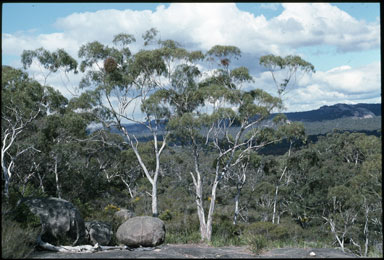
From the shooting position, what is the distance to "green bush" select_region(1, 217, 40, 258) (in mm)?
6812

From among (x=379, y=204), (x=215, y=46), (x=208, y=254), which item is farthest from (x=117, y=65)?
(x=379, y=204)

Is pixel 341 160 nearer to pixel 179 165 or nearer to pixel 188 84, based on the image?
pixel 179 165

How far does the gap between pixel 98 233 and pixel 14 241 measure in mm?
4643

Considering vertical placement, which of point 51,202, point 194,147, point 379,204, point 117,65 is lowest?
point 379,204

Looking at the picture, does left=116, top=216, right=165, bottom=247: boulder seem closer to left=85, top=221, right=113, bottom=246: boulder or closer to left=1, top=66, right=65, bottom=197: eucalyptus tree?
left=85, top=221, right=113, bottom=246: boulder

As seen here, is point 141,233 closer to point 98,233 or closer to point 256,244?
point 98,233

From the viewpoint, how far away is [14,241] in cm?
712

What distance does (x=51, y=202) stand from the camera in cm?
1048

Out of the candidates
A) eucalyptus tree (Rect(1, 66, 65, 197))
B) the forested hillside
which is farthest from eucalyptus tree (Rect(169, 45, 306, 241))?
eucalyptus tree (Rect(1, 66, 65, 197))

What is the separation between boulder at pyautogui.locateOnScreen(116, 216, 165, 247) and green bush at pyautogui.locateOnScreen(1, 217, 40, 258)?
11.1 ft

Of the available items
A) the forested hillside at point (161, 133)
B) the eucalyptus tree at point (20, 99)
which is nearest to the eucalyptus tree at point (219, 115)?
the forested hillside at point (161, 133)

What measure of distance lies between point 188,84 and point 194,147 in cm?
338

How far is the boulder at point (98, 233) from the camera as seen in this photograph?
11.4m

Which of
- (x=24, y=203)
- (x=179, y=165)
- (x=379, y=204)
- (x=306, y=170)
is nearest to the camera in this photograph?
(x=24, y=203)
